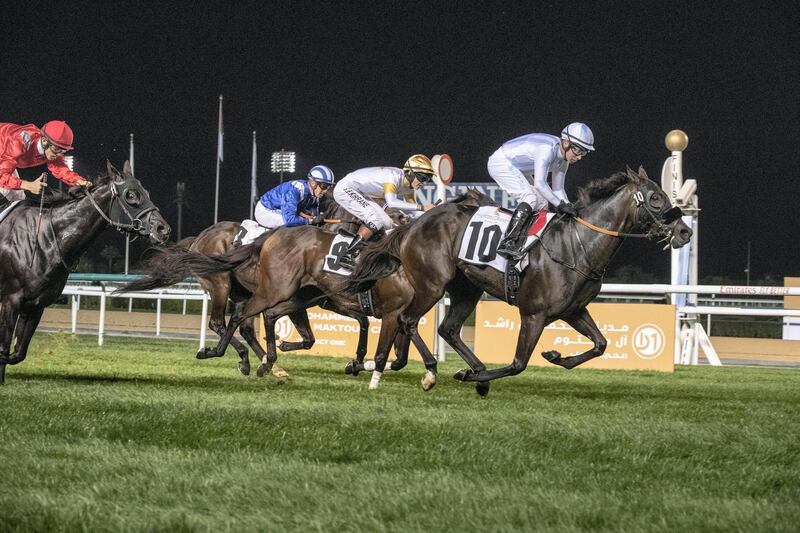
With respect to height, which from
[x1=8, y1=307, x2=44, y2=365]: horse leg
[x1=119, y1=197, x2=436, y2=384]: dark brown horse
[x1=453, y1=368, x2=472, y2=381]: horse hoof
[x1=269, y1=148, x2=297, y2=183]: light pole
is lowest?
[x1=453, y1=368, x2=472, y2=381]: horse hoof

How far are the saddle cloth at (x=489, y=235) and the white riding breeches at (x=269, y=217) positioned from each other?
3.03m

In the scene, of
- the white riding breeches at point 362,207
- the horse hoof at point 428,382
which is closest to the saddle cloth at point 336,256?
the white riding breeches at point 362,207

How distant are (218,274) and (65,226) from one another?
2487mm

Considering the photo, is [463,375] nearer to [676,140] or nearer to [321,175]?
[321,175]

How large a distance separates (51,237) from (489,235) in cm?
310

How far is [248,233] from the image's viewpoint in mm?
9773

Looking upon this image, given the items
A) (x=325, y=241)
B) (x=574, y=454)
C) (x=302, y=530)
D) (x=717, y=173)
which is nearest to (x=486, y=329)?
(x=325, y=241)

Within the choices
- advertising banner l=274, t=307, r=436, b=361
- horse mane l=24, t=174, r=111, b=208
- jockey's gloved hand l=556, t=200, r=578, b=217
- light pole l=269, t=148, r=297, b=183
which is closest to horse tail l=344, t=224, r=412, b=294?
jockey's gloved hand l=556, t=200, r=578, b=217

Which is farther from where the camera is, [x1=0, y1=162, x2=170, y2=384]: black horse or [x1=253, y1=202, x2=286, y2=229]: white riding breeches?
[x1=253, y1=202, x2=286, y2=229]: white riding breeches

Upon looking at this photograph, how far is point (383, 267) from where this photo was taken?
8266 mm

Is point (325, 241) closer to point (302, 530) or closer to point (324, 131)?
point (302, 530)

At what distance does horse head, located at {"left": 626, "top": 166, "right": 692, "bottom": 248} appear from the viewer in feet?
22.9

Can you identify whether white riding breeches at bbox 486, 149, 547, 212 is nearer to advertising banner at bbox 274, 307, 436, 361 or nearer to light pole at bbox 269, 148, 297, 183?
advertising banner at bbox 274, 307, 436, 361

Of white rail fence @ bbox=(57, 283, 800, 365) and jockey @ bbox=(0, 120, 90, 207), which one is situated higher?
jockey @ bbox=(0, 120, 90, 207)
